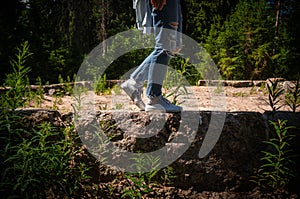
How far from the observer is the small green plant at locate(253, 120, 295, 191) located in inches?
74.5

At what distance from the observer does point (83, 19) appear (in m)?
11.1

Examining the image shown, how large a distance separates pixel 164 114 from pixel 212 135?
0.39 meters

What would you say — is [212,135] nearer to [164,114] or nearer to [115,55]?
[164,114]

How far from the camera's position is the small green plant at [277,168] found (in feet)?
6.21

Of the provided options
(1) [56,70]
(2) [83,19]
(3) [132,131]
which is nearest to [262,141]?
(3) [132,131]

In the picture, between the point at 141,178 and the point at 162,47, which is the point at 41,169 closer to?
the point at 141,178

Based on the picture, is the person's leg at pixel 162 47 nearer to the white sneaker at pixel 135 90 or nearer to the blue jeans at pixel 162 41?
the blue jeans at pixel 162 41

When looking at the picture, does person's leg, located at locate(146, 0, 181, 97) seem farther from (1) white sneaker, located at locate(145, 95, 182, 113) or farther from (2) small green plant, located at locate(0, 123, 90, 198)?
(2) small green plant, located at locate(0, 123, 90, 198)

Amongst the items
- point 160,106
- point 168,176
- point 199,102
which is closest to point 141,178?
point 168,176

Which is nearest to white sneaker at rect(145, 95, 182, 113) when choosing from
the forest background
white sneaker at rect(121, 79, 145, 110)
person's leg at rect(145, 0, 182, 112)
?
person's leg at rect(145, 0, 182, 112)

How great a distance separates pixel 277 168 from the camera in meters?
1.89

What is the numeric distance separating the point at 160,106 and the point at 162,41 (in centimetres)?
51

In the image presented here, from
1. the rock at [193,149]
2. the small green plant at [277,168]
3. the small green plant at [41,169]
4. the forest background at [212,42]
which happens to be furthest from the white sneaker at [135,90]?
the forest background at [212,42]

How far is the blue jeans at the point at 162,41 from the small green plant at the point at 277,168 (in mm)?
912
